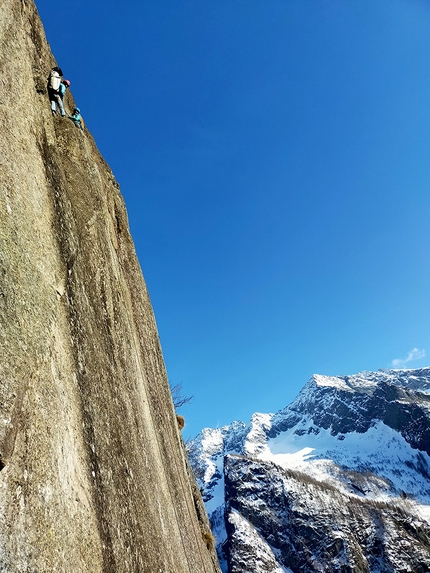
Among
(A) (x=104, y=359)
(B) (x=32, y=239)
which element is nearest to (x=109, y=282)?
(A) (x=104, y=359)

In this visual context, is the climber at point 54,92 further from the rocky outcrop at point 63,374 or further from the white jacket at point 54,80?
the rocky outcrop at point 63,374

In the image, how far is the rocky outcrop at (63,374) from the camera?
468 centimetres

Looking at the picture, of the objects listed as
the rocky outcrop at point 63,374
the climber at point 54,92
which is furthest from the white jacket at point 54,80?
the rocky outcrop at point 63,374

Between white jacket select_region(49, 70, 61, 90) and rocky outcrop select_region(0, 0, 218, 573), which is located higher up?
white jacket select_region(49, 70, 61, 90)

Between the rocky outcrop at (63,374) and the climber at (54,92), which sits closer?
the rocky outcrop at (63,374)

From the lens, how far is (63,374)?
6.11 m

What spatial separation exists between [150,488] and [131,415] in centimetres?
168

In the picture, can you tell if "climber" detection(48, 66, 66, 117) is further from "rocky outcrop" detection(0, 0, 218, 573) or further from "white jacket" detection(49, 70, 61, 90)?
"rocky outcrop" detection(0, 0, 218, 573)

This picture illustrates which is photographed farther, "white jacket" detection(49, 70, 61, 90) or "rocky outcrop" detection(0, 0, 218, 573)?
"white jacket" detection(49, 70, 61, 90)

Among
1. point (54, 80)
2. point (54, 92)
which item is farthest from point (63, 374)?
point (54, 80)

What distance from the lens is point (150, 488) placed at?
325 inches

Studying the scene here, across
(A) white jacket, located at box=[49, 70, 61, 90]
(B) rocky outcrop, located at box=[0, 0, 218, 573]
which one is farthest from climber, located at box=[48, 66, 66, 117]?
(B) rocky outcrop, located at box=[0, 0, 218, 573]

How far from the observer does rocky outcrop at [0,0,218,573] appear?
4.68 metres

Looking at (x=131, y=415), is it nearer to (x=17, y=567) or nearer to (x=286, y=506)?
(x=17, y=567)
